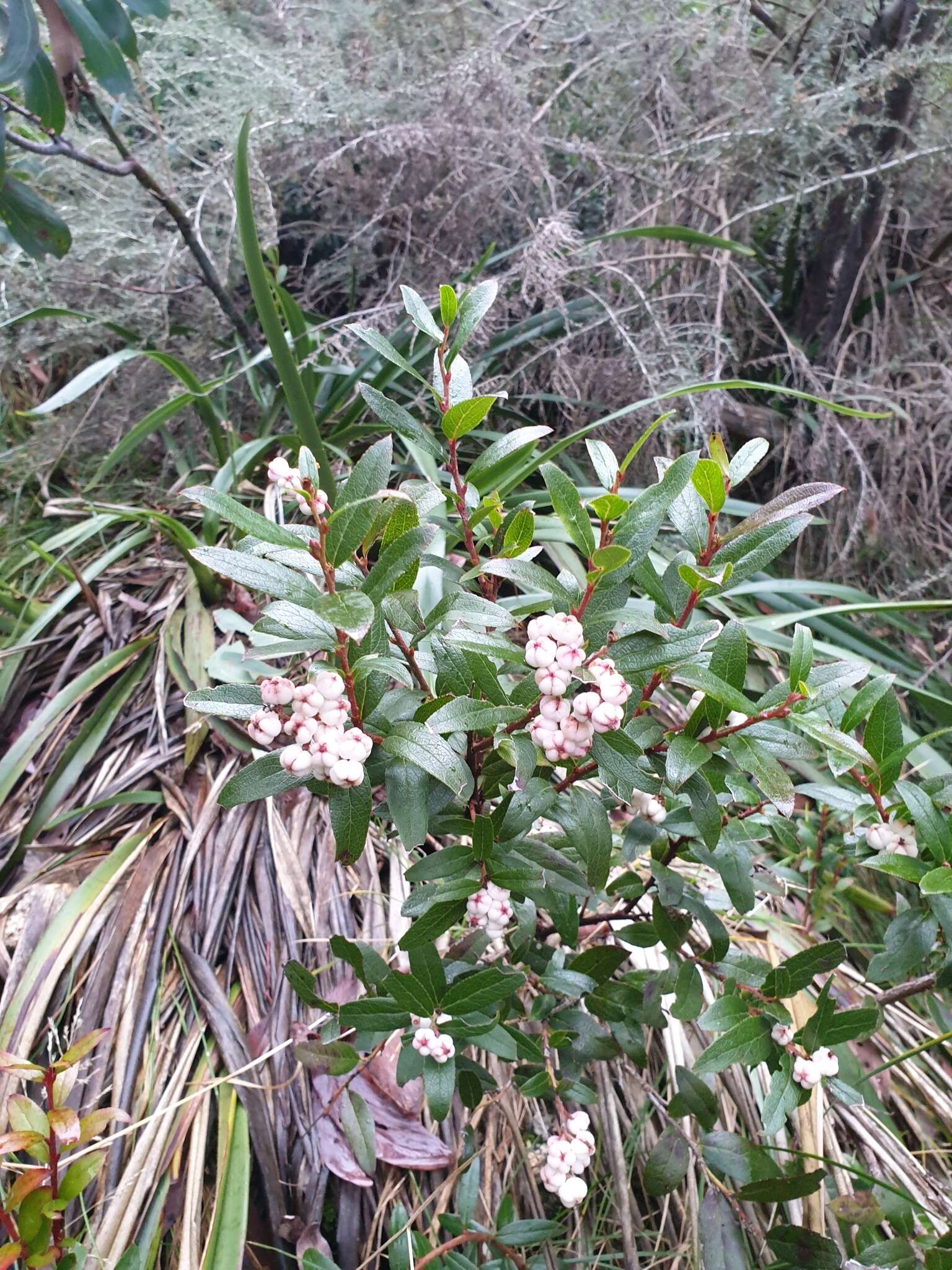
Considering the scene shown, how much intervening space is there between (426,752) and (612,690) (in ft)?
0.32

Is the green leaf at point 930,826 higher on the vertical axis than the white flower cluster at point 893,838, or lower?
higher

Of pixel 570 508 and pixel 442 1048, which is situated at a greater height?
pixel 570 508

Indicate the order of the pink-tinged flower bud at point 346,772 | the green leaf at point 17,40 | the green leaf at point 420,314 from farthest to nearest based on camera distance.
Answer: the green leaf at point 17,40 < the green leaf at point 420,314 < the pink-tinged flower bud at point 346,772

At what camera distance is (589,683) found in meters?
0.41

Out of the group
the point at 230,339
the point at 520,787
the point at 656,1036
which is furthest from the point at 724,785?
the point at 230,339

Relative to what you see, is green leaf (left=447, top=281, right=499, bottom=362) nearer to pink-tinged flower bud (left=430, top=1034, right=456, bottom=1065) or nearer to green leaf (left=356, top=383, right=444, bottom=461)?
green leaf (left=356, top=383, right=444, bottom=461)

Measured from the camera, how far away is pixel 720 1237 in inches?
22.1

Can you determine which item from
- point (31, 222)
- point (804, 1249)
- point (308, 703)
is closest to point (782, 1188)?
point (804, 1249)

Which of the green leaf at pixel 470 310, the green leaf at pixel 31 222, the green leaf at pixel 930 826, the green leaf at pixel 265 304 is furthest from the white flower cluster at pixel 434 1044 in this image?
the green leaf at pixel 31 222

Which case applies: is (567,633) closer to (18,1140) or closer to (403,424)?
(403,424)

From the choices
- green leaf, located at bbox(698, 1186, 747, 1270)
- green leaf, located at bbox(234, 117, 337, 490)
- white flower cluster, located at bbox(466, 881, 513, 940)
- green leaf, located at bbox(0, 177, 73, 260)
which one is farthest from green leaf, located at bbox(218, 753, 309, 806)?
green leaf, located at bbox(0, 177, 73, 260)

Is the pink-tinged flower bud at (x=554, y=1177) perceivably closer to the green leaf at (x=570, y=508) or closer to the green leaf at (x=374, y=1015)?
the green leaf at (x=374, y=1015)

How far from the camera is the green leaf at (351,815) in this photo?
42 cm

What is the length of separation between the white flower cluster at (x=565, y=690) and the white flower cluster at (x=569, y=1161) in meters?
0.31
